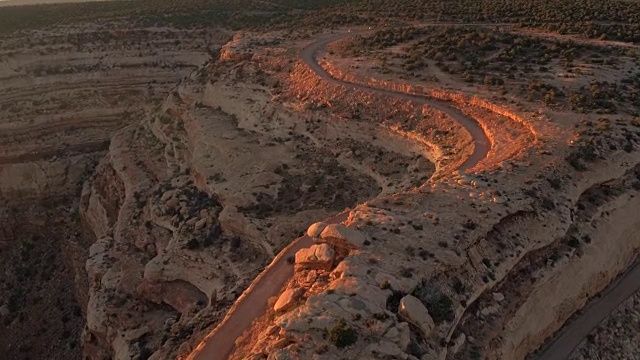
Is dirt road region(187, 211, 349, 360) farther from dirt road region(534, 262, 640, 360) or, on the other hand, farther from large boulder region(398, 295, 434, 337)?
dirt road region(534, 262, 640, 360)

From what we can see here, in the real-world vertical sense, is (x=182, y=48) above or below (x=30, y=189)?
above

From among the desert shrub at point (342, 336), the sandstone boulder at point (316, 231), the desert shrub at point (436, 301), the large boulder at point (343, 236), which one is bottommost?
the desert shrub at point (436, 301)

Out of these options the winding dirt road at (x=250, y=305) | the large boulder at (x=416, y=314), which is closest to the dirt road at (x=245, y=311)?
the winding dirt road at (x=250, y=305)

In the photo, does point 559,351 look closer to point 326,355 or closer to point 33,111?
point 326,355

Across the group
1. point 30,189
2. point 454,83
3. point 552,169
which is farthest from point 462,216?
point 30,189

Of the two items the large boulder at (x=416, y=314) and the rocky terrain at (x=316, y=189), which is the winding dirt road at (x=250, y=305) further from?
the large boulder at (x=416, y=314)

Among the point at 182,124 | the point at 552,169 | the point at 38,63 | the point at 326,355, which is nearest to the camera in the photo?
the point at 326,355
